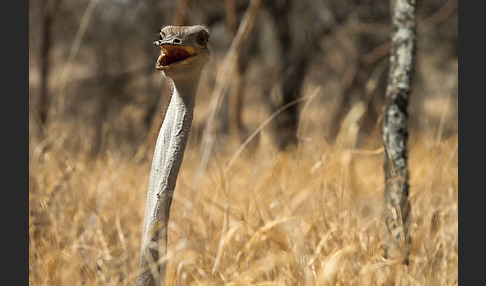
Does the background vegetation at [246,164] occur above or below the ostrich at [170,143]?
below

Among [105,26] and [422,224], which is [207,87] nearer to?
[105,26]

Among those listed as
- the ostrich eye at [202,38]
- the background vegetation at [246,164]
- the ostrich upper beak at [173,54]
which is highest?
the ostrich eye at [202,38]

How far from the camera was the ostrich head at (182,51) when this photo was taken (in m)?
1.24

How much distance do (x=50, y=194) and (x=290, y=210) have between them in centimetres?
80

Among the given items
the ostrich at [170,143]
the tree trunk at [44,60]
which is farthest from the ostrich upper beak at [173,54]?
the tree trunk at [44,60]

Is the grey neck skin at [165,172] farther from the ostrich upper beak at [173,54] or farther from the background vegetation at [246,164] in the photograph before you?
the background vegetation at [246,164]

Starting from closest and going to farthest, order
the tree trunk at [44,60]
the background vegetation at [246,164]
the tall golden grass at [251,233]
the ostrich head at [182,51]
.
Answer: the ostrich head at [182,51] < the tall golden grass at [251,233] < the background vegetation at [246,164] < the tree trunk at [44,60]

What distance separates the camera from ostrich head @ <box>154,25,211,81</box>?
4.06 ft

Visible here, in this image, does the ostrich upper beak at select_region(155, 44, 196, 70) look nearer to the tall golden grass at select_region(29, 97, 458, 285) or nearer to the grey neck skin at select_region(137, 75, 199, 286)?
the grey neck skin at select_region(137, 75, 199, 286)

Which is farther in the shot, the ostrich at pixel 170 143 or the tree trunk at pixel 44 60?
the tree trunk at pixel 44 60

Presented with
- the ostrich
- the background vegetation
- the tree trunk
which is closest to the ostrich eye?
the ostrich

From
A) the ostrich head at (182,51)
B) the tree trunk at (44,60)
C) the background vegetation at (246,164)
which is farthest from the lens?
the tree trunk at (44,60)

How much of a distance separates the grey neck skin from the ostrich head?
0.03 metres

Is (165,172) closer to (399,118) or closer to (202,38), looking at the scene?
(202,38)
